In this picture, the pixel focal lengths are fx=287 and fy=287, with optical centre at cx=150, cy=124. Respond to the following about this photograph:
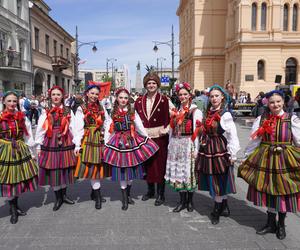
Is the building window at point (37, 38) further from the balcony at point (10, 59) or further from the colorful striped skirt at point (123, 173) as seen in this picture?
the colorful striped skirt at point (123, 173)

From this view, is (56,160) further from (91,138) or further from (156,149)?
(156,149)

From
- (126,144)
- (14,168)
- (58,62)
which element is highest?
(58,62)

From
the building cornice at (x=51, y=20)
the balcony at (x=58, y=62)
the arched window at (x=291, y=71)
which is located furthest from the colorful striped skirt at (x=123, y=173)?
the balcony at (x=58, y=62)

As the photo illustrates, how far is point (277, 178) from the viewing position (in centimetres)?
333

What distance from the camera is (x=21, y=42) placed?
76.5 feet

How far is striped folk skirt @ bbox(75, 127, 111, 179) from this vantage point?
431 centimetres

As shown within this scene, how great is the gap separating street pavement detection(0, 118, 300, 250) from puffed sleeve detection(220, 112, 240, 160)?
1023 millimetres

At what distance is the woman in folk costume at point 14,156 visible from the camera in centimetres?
387

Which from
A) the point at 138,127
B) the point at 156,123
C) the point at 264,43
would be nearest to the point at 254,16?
the point at 264,43

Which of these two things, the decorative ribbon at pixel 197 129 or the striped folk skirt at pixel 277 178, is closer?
the striped folk skirt at pixel 277 178

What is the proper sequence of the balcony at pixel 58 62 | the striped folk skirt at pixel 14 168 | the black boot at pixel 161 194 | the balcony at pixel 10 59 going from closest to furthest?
the striped folk skirt at pixel 14 168
the black boot at pixel 161 194
the balcony at pixel 10 59
the balcony at pixel 58 62

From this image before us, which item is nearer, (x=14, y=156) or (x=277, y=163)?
(x=277, y=163)

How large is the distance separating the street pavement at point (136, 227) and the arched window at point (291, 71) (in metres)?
26.2

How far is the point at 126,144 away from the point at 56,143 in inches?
40.4
